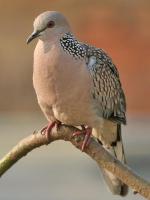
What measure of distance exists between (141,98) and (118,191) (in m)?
7.69

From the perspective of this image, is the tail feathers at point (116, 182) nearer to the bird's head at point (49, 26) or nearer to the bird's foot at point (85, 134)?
the bird's foot at point (85, 134)

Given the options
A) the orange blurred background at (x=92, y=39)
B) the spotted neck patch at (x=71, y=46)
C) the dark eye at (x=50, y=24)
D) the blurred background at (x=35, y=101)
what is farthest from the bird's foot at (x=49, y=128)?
the orange blurred background at (x=92, y=39)

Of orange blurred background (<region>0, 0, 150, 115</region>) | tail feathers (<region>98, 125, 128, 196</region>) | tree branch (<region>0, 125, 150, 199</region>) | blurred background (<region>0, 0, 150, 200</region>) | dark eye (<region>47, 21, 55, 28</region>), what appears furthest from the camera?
orange blurred background (<region>0, 0, 150, 115</region>)

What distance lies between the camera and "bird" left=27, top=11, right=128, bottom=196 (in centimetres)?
371

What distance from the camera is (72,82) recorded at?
3.78 m

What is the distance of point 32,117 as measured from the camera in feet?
37.7

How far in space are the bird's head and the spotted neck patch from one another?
0.11ft

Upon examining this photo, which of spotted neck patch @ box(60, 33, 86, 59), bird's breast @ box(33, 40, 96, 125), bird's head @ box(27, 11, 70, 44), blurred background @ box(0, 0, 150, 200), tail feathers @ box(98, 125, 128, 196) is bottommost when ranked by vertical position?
blurred background @ box(0, 0, 150, 200)

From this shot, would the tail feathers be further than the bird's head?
Yes

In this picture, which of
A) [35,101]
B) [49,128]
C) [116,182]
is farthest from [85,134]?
[35,101]

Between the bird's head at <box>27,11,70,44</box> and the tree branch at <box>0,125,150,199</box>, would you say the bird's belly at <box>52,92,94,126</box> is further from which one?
the bird's head at <box>27,11,70,44</box>

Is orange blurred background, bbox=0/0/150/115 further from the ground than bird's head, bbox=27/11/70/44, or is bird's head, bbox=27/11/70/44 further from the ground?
bird's head, bbox=27/11/70/44

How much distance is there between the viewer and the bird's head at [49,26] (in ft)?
12.0

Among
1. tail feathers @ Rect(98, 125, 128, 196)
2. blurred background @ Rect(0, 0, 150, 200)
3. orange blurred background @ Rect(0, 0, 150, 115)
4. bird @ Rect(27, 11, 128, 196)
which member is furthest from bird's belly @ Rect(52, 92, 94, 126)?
orange blurred background @ Rect(0, 0, 150, 115)
